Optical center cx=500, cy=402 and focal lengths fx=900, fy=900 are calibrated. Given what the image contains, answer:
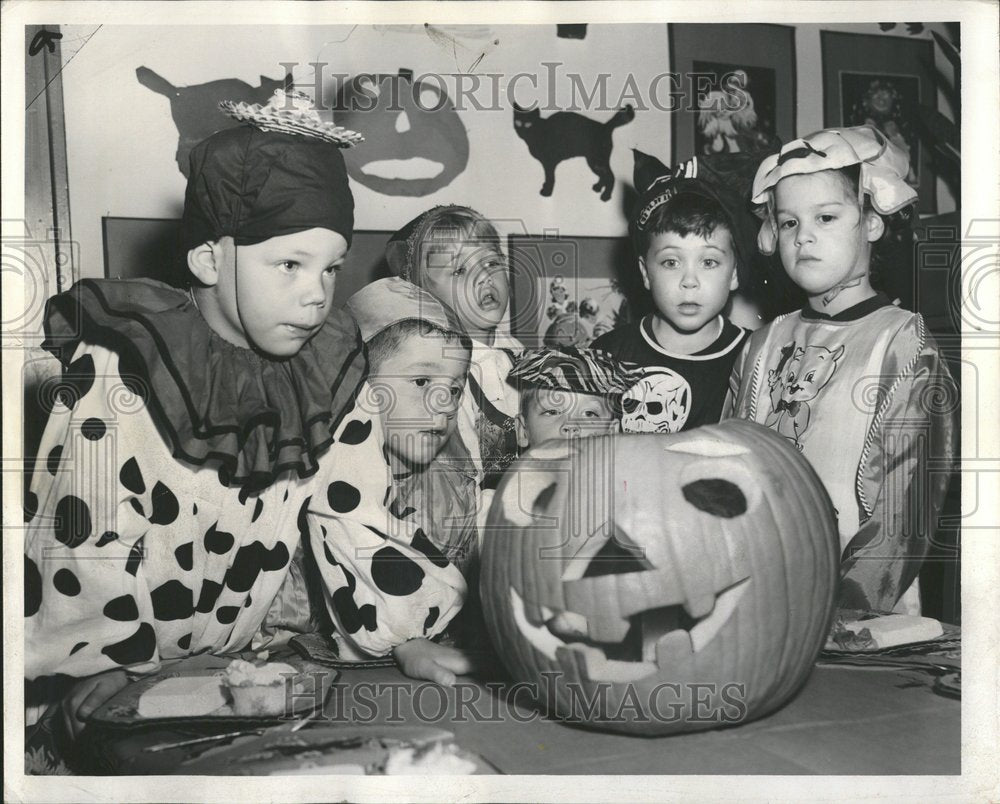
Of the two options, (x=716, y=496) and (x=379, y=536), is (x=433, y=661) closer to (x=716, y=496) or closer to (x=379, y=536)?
(x=379, y=536)

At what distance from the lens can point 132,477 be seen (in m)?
1.39

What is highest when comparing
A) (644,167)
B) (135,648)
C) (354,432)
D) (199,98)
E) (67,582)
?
(199,98)

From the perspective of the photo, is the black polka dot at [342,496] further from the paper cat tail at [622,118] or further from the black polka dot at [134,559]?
the paper cat tail at [622,118]

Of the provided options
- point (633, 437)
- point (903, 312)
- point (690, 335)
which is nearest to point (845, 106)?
point (903, 312)

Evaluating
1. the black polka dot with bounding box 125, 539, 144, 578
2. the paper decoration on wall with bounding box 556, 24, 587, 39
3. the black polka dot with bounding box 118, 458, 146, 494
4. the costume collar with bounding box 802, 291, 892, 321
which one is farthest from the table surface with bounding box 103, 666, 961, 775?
the paper decoration on wall with bounding box 556, 24, 587, 39

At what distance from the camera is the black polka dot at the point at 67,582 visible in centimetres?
136

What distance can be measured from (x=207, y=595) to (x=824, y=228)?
1154mm

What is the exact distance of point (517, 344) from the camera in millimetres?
1531

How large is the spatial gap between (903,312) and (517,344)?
64 cm

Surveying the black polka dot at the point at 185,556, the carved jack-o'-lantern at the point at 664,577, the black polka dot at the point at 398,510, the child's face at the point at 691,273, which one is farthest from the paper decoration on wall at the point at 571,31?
the black polka dot at the point at 185,556

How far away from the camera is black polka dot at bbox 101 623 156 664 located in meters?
1.37

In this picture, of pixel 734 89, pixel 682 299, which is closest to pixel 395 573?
pixel 682 299

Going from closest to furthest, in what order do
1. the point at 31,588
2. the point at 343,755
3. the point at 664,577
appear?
1. the point at 664,577
2. the point at 343,755
3. the point at 31,588

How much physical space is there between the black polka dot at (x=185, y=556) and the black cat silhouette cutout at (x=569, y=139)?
82 cm
